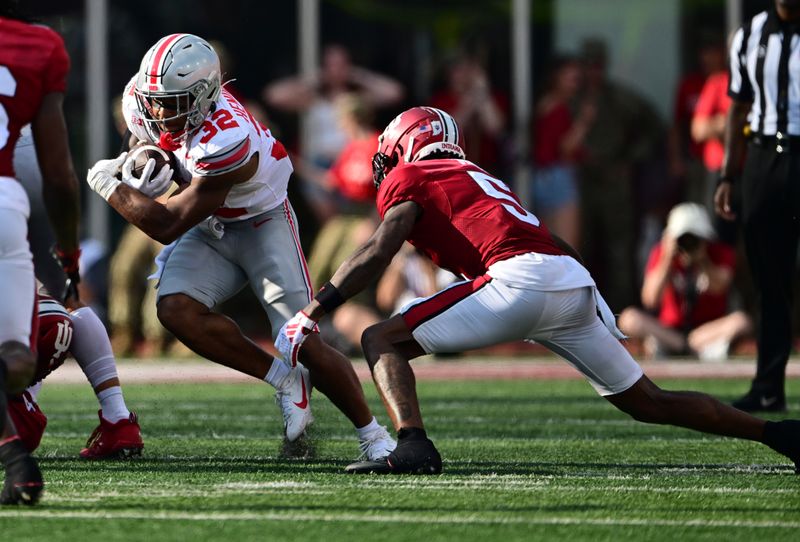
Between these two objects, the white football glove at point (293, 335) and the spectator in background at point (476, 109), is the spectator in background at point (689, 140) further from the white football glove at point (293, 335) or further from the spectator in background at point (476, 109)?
the white football glove at point (293, 335)

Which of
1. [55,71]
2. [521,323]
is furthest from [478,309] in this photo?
[55,71]

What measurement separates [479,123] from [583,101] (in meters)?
0.90

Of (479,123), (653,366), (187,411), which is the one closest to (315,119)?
(479,123)

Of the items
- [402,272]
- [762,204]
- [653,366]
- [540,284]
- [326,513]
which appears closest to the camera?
[326,513]

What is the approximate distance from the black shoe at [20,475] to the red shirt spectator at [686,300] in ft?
25.0

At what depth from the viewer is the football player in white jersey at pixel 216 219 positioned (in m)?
5.98

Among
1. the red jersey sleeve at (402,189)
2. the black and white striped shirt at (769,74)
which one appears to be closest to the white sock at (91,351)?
the red jersey sleeve at (402,189)

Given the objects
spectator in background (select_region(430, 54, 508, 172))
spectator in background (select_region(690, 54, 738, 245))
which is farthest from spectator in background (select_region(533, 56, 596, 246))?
spectator in background (select_region(690, 54, 738, 245))

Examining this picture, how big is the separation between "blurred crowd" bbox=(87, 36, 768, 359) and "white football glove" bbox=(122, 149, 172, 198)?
6.35 metres

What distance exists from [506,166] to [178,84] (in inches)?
316

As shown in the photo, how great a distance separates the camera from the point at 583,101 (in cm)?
1352

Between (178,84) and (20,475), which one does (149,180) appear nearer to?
(178,84)

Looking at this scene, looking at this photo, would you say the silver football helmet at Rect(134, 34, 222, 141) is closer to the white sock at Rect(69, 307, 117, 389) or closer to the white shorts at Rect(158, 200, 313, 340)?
the white shorts at Rect(158, 200, 313, 340)

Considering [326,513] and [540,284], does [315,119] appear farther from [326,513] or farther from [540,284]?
[326,513]
